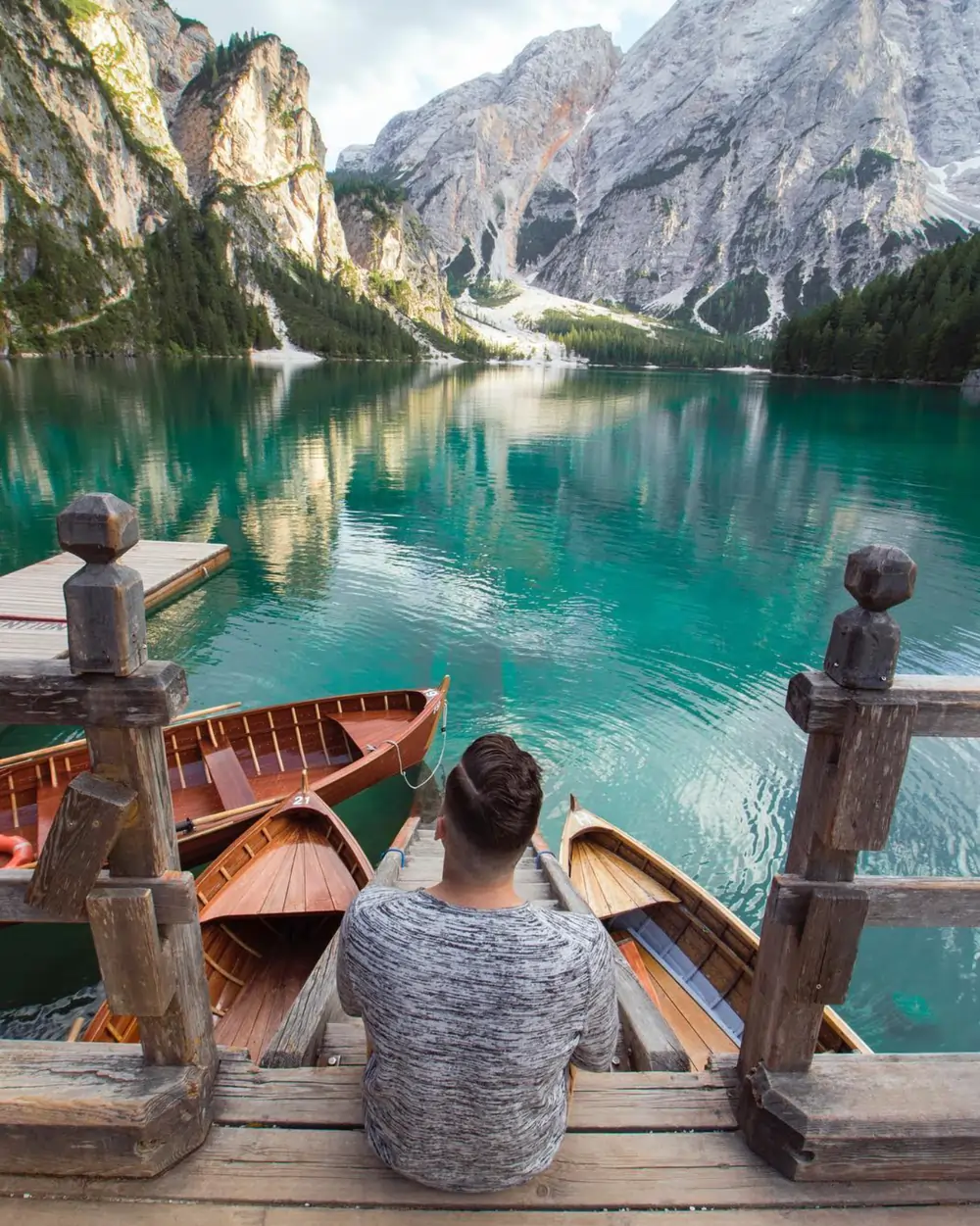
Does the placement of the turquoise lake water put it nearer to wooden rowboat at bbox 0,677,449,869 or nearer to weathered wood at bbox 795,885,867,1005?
wooden rowboat at bbox 0,677,449,869

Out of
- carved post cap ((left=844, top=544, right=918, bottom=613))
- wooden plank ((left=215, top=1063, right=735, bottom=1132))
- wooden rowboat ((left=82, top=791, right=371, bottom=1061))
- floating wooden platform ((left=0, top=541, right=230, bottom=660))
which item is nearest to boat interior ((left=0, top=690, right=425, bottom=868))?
wooden rowboat ((left=82, top=791, right=371, bottom=1061))

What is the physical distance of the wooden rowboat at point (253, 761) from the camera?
29.1 ft

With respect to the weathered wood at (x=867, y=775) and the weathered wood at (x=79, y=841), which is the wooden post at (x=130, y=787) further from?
the weathered wood at (x=867, y=775)

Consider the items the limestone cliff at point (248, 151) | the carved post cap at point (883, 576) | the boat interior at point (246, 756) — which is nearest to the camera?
the carved post cap at point (883, 576)

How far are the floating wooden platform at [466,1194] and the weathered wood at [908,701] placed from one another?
2041mm

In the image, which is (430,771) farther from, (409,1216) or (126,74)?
(126,74)

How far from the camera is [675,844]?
10578 millimetres

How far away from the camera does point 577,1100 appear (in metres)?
3.42

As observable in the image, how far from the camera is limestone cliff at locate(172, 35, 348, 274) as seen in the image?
18050 cm

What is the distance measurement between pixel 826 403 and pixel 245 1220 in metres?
88.3

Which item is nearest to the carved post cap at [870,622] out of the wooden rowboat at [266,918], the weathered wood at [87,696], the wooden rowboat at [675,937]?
the weathered wood at [87,696]

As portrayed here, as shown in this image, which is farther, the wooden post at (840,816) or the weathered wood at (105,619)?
the wooden post at (840,816)

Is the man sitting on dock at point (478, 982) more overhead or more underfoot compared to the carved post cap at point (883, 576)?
more underfoot

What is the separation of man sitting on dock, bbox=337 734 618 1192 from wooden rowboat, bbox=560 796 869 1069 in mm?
3254
